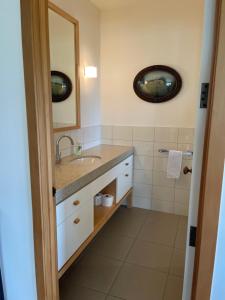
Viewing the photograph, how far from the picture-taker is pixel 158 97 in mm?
2795

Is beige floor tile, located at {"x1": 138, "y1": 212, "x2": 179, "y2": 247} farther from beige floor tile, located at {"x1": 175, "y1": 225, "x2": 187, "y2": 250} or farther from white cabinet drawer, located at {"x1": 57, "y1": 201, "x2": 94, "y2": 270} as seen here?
white cabinet drawer, located at {"x1": 57, "y1": 201, "x2": 94, "y2": 270}

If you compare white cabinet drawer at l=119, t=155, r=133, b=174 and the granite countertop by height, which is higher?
the granite countertop

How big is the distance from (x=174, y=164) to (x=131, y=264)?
4.16ft

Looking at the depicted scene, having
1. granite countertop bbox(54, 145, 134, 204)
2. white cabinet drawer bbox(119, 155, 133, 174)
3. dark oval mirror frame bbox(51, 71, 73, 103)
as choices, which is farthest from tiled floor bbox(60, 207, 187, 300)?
dark oval mirror frame bbox(51, 71, 73, 103)

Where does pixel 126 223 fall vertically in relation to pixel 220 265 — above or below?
below

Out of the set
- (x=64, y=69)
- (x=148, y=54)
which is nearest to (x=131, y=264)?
(x=64, y=69)

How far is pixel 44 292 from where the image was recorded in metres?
1.22

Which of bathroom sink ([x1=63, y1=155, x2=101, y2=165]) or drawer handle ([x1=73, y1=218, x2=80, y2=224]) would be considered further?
bathroom sink ([x1=63, y1=155, x2=101, y2=165])

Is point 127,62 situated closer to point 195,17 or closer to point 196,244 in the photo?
point 195,17

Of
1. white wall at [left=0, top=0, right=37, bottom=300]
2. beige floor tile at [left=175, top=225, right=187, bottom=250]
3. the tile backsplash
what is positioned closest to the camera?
white wall at [left=0, top=0, right=37, bottom=300]

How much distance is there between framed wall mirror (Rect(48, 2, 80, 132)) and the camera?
2158 mm

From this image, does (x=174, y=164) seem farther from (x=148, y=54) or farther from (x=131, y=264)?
(x=148, y=54)

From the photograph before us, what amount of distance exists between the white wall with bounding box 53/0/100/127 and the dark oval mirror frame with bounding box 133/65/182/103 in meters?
0.54

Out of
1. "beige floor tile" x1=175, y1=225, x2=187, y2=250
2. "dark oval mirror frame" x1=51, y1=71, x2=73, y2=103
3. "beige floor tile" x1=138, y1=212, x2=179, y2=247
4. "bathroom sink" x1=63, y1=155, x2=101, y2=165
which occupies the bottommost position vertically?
"beige floor tile" x1=138, y1=212, x2=179, y2=247
